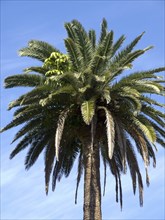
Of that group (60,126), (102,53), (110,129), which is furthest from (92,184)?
(102,53)

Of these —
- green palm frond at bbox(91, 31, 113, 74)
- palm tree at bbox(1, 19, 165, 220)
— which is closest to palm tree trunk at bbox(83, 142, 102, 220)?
palm tree at bbox(1, 19, 165, 220)

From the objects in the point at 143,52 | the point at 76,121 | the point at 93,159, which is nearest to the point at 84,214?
the point at 93,159

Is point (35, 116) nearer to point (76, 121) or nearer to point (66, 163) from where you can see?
point (76, 121)

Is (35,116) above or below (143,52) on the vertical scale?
below

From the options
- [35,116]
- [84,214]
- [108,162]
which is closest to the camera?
[84,214]

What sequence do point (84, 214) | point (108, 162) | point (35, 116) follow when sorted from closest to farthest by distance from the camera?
point (84, 214) → point (35, 116) → point (108, 162)

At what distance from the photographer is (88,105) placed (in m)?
23.5

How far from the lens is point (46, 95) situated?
24422 mm

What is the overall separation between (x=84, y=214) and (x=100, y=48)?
702 cm

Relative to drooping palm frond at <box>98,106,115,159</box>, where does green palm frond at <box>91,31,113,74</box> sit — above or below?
above

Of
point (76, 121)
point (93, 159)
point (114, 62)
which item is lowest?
point (93, 159)

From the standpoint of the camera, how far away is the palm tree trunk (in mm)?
23450

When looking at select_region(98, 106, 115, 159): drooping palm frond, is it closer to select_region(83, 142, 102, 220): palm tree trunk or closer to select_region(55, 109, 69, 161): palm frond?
select_region(83, 142, 102, 220): palm tree trunk

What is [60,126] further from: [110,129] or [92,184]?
[92,184]
